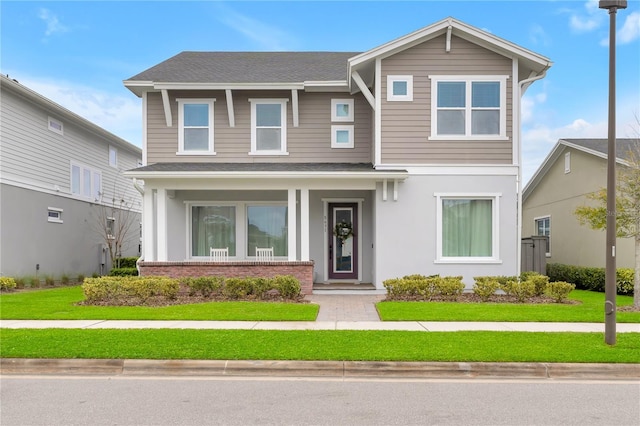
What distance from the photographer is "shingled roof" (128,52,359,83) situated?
14836mm

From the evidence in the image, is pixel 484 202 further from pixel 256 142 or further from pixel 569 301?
pixel 256 142

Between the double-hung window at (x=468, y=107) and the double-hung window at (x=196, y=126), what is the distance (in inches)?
272

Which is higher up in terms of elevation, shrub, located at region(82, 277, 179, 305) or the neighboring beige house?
the neighboring beige house

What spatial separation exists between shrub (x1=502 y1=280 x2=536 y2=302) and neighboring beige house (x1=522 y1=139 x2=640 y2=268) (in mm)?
5334

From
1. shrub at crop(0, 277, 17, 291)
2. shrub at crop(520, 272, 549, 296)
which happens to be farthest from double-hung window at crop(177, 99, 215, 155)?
shrub at crop(520, 272, 549, 296)

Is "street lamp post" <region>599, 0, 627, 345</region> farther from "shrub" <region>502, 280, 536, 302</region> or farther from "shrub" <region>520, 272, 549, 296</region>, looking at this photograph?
"shrub" <region>520, 272, 549, 296</region>

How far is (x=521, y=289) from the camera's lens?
1153 cm

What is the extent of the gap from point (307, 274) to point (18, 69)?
47.1 feet

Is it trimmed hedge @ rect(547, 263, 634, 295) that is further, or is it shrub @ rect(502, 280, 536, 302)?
trimmed hedge @ rect(547, 263, 634, 295)

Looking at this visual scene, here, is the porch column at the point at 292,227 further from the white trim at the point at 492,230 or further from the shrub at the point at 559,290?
the shrub at the point at 559,290

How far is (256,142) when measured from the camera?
15125 mm

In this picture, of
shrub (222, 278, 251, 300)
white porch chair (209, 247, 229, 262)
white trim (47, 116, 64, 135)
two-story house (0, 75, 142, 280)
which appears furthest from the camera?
white trim (47, 116, 64, 135)

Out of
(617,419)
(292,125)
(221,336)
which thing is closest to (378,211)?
(292,125)

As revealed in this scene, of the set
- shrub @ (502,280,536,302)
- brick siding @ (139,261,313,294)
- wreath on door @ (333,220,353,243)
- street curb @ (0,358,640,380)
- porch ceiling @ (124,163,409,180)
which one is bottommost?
street curb @ (0,358,640,380)
